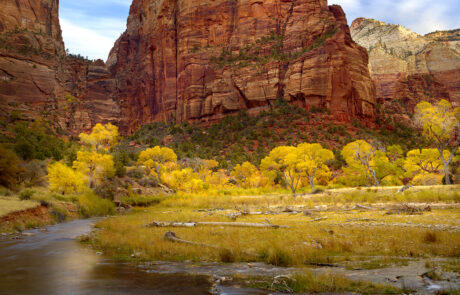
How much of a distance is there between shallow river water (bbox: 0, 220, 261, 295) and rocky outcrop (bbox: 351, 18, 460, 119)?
121 m

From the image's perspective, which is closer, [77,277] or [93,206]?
[77,277]

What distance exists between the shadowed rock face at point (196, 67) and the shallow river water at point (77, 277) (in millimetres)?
76902

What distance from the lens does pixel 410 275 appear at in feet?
22.5

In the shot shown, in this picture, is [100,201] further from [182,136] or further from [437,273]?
[182,136]

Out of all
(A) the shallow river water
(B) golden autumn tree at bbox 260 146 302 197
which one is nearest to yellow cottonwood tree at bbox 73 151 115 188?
(B) golden autumn tree at bbox 260 146 302 197

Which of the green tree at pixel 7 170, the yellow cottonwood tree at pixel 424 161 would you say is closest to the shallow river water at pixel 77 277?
the green tree at pixel 7 170

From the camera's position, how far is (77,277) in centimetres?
874

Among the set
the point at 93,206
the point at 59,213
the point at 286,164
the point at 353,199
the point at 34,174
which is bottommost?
the point at 93,206

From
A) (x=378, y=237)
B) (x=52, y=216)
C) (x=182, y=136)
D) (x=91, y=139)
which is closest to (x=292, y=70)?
(x=182, y=136)

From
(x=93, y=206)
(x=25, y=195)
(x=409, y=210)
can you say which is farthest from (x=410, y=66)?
(x=25, y=195)

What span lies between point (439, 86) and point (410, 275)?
165275 mm

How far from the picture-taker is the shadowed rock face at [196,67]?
8788 centimetres

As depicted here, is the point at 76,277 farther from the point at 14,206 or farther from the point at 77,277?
the point at 14,206

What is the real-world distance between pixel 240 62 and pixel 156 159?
188 ft
